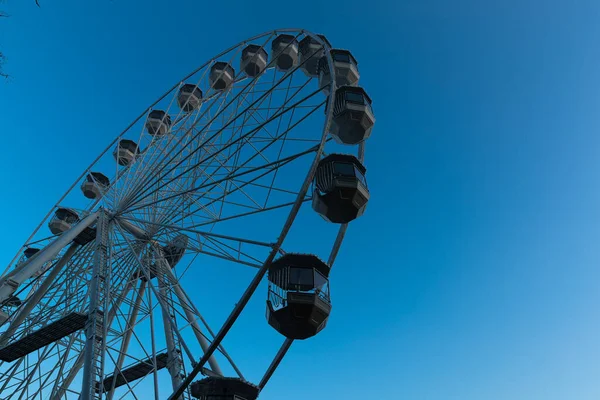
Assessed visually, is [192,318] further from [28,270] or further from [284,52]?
[284,52]

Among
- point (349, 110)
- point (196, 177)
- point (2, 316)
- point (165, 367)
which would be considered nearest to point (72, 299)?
point (165, 367)

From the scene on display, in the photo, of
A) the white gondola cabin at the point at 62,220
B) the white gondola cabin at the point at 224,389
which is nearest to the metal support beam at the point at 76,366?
the white gondola cabin at the point at 224,389

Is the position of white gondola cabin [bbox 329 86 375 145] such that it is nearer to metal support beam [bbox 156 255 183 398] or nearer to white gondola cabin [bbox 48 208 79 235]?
metal support beam [bbox 156 255 183 398]

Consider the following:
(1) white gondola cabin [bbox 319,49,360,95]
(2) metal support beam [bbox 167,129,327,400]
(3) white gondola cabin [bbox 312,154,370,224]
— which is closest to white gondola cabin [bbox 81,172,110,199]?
(1) white gondola cabin [bbox 319,49,360,95]

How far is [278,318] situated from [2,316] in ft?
49.9

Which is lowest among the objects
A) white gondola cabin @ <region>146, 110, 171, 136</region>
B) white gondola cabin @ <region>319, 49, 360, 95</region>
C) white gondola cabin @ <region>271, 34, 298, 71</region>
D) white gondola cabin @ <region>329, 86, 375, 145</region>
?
white gondola cabin @ <region>329, 86, 375, 145</region>

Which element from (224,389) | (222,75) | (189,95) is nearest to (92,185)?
(189,95)

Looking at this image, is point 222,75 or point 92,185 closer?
point 222,75

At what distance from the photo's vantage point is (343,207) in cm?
1355

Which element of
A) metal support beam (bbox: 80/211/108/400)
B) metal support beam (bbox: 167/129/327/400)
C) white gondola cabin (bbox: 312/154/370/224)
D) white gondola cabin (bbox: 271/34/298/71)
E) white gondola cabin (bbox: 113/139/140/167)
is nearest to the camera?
metal support beam (bbox: 167/129/327/400)

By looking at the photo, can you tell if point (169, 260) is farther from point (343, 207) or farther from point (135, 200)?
point (343, 207)

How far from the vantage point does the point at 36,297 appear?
15836mm

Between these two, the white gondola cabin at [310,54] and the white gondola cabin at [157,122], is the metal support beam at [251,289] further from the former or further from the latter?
the white gondola cabin at [157,122]

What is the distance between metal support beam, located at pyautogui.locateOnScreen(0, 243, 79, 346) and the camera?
14.9m
